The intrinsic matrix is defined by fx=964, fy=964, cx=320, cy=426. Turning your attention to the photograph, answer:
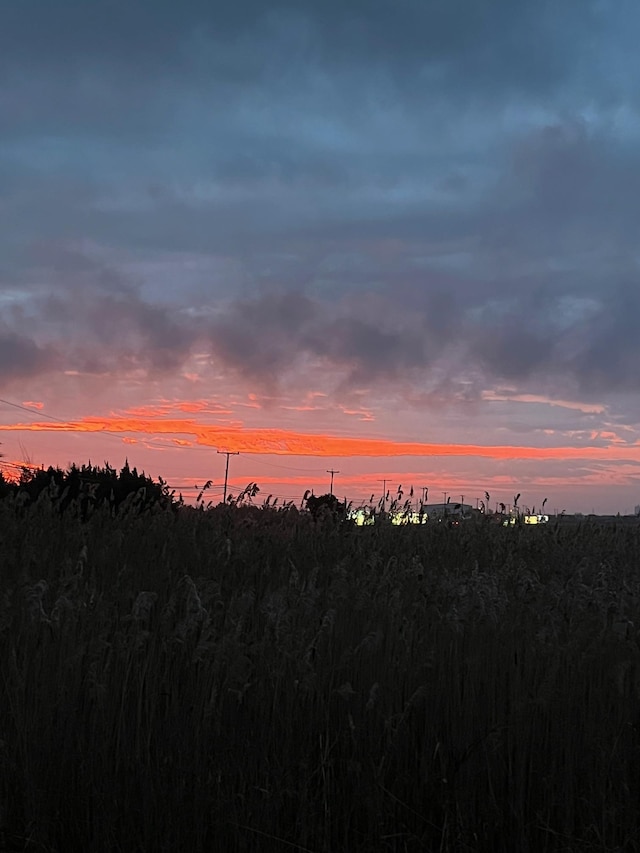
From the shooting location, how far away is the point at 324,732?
461 centimetres

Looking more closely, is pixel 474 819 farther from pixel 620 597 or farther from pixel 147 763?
pixel 620 597

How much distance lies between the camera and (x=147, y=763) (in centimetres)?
406

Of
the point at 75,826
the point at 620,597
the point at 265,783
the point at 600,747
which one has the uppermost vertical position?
the point at 620,597

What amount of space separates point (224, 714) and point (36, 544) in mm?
4532

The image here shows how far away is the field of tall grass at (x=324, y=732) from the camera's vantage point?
157 inches

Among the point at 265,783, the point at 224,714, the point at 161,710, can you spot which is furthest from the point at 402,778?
the point at 161,710

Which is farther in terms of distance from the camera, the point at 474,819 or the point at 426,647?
the point at 426,647

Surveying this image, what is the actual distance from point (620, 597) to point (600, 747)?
2.07 m

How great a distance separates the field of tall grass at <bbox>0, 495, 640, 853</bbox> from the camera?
399 centimetres

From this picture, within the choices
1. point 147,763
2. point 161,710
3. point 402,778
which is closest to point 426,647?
point 402,778

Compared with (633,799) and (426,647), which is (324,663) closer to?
(426,647)

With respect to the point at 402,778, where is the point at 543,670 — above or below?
above

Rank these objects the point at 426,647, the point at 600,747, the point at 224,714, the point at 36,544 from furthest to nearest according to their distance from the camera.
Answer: the point at 36,544, the point at 426,647, the point at 224,714, the point at 600,747

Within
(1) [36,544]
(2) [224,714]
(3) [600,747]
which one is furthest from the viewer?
(1) [36,544]
